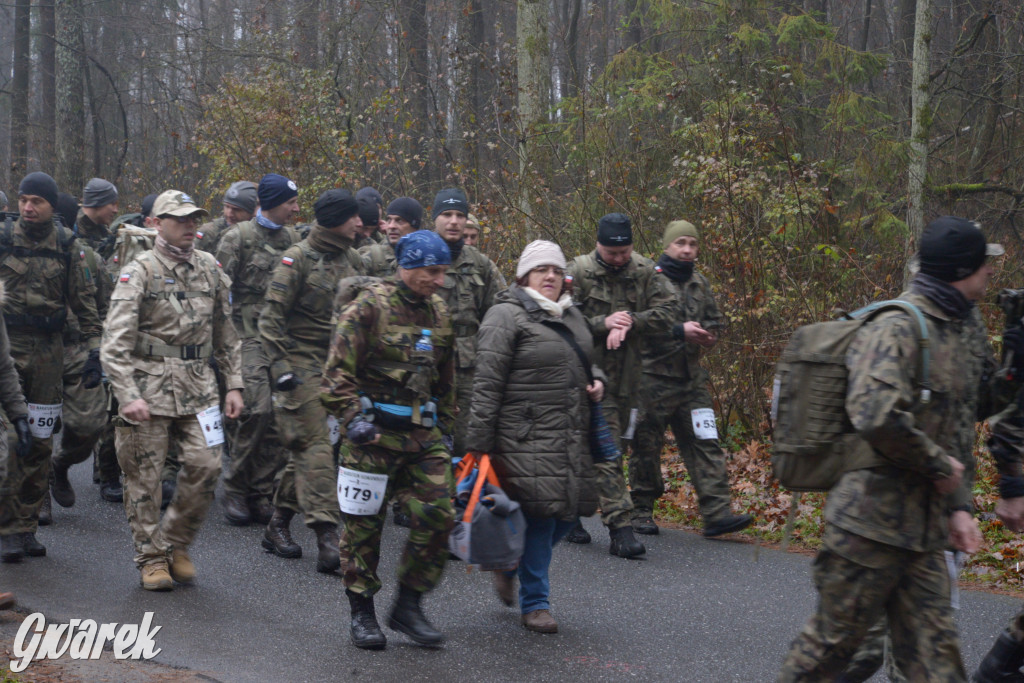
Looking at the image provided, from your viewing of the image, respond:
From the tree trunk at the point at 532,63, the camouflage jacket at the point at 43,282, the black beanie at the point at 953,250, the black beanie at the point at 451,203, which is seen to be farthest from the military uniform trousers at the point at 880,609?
the tree trunk at the point at 532,63

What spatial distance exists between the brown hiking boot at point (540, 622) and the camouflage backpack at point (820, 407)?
2222 mm

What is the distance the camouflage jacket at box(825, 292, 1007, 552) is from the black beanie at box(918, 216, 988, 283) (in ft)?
0.41

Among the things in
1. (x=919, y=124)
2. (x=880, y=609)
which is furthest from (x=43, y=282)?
(x=919, y=124)

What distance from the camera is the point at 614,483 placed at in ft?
24.7

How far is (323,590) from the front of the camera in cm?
661

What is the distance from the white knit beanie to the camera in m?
5.92

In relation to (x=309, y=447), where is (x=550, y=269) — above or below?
above

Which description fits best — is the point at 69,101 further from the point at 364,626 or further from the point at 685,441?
the point at 364,626

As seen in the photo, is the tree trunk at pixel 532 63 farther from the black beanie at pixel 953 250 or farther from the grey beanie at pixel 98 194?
the black beanie at pixel 953 250

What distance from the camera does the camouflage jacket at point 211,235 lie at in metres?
9.60

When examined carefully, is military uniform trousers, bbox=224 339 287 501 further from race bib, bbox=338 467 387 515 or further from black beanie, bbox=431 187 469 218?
race bib, bbox=338 467 387 515

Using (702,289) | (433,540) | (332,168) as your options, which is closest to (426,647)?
(433,540)

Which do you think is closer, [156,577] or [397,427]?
[397,427]

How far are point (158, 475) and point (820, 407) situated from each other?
4.10 m
